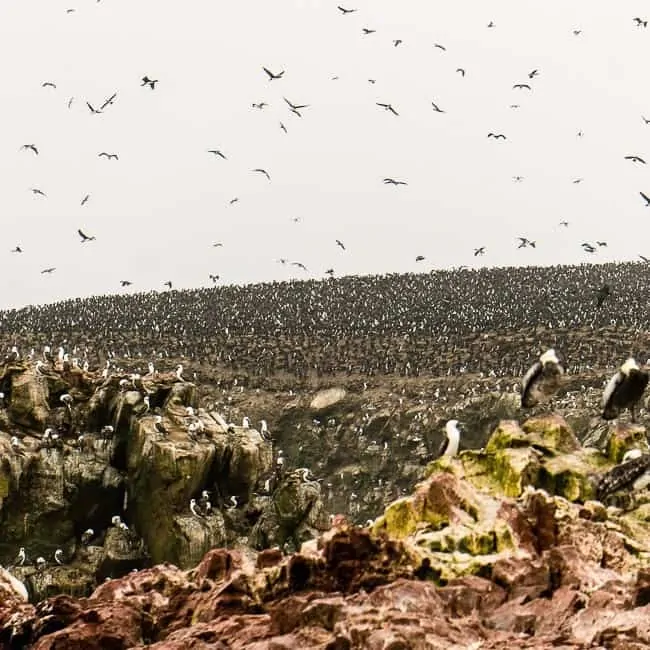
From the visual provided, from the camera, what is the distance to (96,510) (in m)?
24.2

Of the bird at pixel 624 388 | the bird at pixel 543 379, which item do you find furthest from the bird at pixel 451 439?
the bird at pixel 624 388

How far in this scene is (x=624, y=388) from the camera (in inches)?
568

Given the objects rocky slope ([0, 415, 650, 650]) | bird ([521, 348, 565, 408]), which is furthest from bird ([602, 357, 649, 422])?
rocky slope ([0, 415, 650, 650])

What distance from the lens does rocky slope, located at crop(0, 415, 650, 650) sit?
7.26 metres

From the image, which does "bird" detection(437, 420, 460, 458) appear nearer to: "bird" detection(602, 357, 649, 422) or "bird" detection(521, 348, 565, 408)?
"bird" detection(521, 348, 565, 408)

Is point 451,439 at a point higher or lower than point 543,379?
lower

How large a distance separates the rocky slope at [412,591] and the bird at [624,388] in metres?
2.48

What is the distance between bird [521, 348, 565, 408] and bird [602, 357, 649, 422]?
3.18 ft

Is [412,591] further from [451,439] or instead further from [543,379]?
[543,379]

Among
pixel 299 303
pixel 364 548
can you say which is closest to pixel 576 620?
pixel 364 548

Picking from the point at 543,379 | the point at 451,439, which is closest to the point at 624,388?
the point at 543,379

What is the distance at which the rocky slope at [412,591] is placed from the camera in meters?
7.26

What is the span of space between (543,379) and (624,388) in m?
1.51

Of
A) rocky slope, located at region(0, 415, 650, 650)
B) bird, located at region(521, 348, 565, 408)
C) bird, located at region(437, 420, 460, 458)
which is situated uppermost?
rocky slope, located at region(0, 415, 650, 650)
